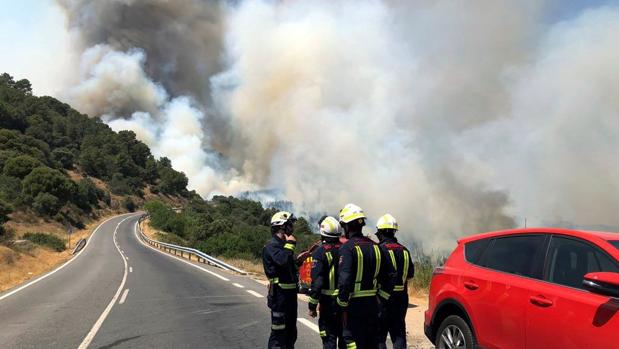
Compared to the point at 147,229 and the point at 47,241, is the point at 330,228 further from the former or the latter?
the point at 147,229

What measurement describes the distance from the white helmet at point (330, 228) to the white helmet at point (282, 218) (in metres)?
0.38

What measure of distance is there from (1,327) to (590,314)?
9489 millimetres

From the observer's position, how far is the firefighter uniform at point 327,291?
15.2 ft

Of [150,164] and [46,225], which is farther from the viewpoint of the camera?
[150,164]

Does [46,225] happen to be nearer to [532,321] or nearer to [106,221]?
[106,221]

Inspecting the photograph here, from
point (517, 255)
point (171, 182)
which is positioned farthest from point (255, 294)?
point (171, 182)

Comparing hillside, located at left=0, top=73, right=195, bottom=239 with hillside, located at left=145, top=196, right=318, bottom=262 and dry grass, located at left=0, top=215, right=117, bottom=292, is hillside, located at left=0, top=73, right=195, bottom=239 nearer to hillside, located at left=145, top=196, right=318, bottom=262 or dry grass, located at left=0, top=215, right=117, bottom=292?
dry grass, located at left=0, top=215, right=117, bottom=292

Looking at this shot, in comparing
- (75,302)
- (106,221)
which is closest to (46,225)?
(106,221)

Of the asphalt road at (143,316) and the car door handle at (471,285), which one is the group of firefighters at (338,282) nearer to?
the car door handle at (471,285)

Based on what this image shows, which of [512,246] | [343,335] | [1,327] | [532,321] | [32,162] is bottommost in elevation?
[1,327]

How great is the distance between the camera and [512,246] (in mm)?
4750

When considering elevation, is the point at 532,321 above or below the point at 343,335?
above

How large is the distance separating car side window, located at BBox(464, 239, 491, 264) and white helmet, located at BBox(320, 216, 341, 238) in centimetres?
155

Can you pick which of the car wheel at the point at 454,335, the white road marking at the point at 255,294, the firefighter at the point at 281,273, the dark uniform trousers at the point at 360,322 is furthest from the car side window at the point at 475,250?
the white road marking at the point at 255,294
